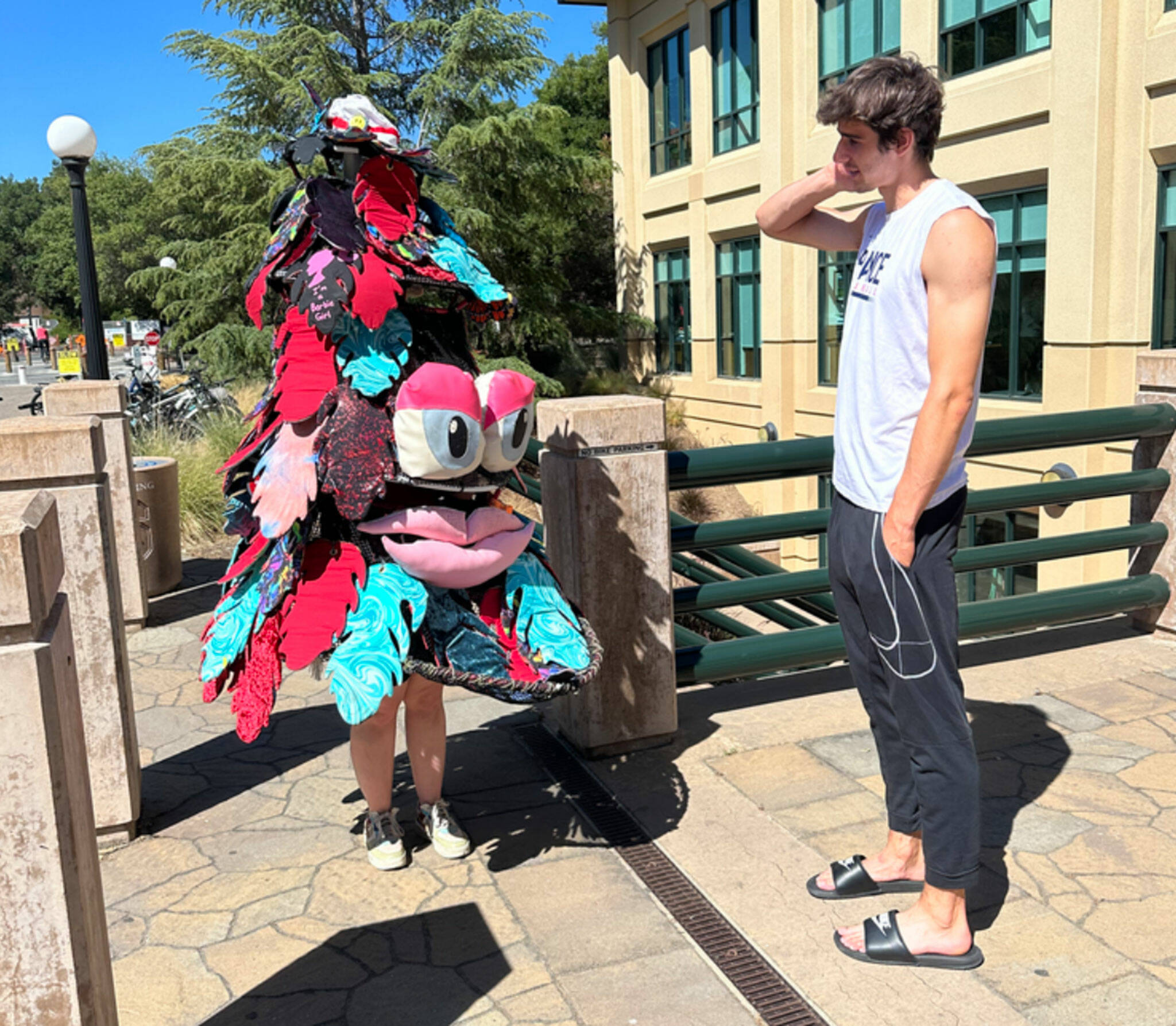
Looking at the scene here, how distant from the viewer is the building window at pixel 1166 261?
12109 millimetres

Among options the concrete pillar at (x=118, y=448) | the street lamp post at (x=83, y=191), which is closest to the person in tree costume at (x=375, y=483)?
the concrete pillar at (x=118, y=448)

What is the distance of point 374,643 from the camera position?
9.62ft

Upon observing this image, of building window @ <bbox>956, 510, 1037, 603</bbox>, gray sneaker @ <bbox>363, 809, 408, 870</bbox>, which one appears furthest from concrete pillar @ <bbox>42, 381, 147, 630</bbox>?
building window @ <bbox>956, 510, 1037, 603</bbox>

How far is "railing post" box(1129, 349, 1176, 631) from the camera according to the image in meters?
5.08

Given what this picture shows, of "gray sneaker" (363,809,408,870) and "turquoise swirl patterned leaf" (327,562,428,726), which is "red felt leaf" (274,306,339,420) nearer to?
"turquoise swirl patterned leaf" (327,562,428,726)

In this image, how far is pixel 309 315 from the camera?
299cm

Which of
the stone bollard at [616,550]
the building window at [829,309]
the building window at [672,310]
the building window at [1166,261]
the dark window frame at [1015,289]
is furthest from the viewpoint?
the building window at [672,310]

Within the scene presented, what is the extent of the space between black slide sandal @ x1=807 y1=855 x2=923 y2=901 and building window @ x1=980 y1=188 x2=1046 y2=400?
11926 millimetres

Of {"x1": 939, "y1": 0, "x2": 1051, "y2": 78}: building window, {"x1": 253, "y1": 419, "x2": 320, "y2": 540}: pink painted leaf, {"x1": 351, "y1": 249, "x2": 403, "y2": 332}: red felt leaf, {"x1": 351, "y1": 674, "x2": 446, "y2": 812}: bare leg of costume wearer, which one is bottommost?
{"x1": 351, "y1": 674, "x2": 446, "y2": 812}: bare leg of costume wearer

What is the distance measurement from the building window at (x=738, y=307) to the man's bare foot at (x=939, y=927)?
18.8 metres

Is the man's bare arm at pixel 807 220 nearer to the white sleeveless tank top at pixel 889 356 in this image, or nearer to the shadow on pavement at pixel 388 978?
the white sleeveless tank top at pixel 889 356

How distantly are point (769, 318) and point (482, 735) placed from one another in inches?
644

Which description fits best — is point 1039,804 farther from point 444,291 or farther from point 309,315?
point 309,315

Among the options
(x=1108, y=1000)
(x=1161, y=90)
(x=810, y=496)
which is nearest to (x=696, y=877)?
(x=1108, y=1000)
